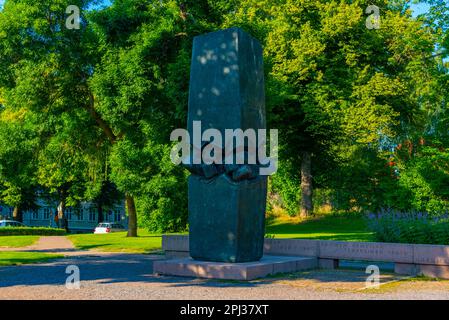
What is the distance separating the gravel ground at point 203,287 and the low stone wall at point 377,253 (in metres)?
0.49

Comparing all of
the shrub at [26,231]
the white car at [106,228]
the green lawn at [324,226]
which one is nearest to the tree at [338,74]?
the green lawn at [324,226]

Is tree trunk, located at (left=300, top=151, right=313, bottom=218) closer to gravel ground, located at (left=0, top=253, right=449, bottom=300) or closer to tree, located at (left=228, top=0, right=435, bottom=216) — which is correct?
tree, located at (left=228, top=0, right=435, bottom=216)

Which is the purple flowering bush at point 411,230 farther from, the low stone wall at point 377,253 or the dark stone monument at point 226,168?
the dark stone monument at point 226,168

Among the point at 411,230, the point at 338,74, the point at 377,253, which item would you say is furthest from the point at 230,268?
the point at 338,74

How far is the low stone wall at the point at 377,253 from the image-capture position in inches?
529

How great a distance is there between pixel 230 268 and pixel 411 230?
19.1 ft

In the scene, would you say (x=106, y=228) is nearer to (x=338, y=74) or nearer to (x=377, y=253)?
(x=338, y=74)

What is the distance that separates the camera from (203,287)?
11406mm

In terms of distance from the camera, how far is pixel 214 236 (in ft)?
44.4

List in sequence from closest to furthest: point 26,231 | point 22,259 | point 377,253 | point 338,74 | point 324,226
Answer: point 377,253 → point 22,259 → point 324,226 → point 338,74 → point 26,231

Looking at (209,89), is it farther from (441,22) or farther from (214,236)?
(441,22)

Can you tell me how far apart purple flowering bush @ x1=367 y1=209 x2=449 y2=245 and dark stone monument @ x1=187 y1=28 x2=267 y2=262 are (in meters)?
4.09

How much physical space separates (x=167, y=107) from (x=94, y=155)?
8357mm

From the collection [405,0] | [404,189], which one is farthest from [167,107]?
[405,0]
